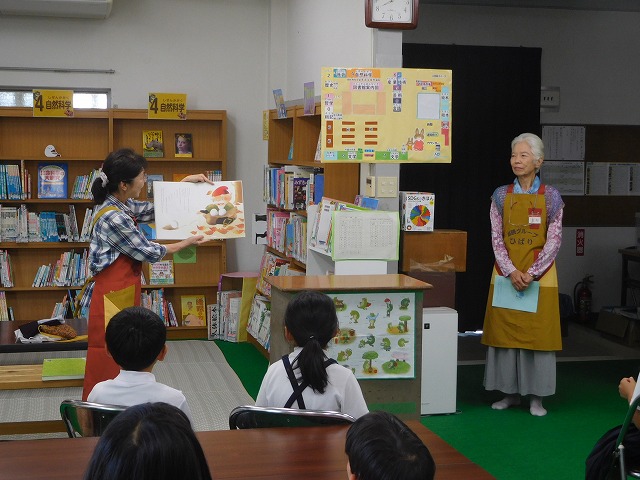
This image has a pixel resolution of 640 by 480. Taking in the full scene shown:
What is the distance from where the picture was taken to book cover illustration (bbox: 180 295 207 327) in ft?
25.8

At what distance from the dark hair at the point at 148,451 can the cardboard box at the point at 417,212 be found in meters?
4.08

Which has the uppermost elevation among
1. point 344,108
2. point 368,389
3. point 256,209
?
point 344,108

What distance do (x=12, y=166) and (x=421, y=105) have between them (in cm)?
413

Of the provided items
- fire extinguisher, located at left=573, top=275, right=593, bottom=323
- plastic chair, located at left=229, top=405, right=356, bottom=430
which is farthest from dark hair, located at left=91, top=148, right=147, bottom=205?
fire extinguisher, located at left=573, top=275, right=593, bottom=323

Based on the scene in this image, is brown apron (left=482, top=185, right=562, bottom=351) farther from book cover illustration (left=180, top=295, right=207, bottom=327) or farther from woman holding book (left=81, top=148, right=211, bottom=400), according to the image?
book cover illustration (left=180, top=295, right=207, bottom=327)

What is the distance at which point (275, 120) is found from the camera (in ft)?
24.9

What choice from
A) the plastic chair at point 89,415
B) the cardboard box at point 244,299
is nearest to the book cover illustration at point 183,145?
the cardboard box at point 244,299

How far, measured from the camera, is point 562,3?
782cm

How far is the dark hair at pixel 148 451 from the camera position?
1.21 metres

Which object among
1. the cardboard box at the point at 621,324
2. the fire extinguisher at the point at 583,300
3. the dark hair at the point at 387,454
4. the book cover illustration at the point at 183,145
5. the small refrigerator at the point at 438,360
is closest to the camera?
the dark hair at the point at 387,454

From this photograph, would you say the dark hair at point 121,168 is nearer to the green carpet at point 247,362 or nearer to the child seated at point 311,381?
the child seated at point 311,381

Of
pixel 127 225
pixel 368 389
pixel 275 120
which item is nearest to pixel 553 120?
pixel 275 120

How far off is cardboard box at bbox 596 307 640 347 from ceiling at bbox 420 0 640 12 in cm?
279

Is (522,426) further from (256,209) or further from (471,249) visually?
(256,209)
